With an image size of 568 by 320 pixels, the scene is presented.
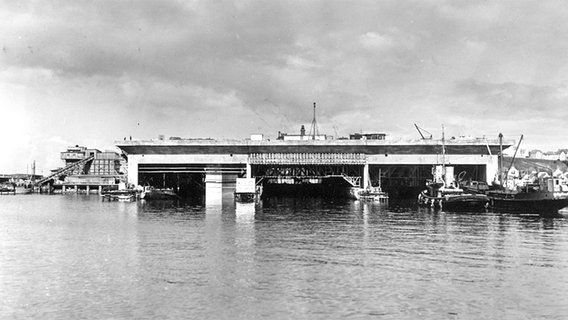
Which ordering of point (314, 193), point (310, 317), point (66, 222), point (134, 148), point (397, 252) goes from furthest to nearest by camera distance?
point (314, 193) < point (134, 148) < point (66, 222) < point (397, 252) < point (310, 317)

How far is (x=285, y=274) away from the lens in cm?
2898

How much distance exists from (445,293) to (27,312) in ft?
57.1

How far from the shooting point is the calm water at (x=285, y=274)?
22.4 metres

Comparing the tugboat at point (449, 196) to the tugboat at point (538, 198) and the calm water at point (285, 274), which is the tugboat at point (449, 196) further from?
the calm water at point (285, 274)

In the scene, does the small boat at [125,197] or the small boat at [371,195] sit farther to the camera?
the small boat at [125,197]

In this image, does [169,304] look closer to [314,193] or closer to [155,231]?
[155,231]

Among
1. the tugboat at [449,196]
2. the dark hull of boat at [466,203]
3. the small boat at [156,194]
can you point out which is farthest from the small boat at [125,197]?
the dark hull of boat at [466,203]

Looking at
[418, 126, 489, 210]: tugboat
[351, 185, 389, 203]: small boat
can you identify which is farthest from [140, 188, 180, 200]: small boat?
[418, 126, 489, 210]: tugboat

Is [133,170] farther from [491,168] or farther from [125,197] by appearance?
[491,168]

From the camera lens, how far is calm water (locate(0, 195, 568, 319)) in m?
22.4

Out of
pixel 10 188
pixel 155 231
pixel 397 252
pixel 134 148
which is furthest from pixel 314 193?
pixel 397 252

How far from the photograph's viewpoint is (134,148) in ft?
402

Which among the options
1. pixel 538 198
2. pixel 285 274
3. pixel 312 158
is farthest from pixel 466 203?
pixel 285 274

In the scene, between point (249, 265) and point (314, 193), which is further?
point (314, 193)
